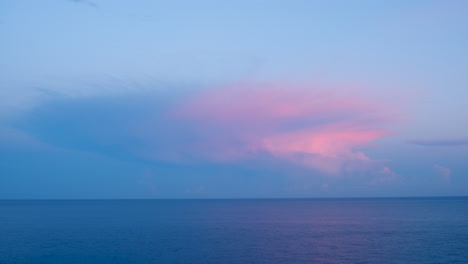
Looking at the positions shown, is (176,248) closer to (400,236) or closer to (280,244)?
(280,244)

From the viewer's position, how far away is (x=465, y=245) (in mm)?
50719

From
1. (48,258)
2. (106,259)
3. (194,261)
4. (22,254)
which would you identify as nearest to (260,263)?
(194,261)

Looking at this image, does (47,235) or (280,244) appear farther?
(47,235)

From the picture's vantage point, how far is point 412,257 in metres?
43.7

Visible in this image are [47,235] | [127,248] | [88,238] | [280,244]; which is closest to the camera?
[127,248]

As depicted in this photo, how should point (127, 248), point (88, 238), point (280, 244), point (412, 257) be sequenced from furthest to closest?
point (88, 238), point (280, 244), point (127, 248), point (412, 257)

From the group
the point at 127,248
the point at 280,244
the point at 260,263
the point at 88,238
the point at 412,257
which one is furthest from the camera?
the point at 88,238

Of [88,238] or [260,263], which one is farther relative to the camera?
[88,238]

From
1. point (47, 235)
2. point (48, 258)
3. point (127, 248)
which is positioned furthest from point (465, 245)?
point (47, 235)

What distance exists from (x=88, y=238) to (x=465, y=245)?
4759cm

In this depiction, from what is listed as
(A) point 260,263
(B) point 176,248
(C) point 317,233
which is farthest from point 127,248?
(C) point 317,233

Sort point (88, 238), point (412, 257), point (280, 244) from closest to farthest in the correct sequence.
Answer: point (412, 257), point (280, 244), point (88, 238)

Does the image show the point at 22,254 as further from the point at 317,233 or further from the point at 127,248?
the point at 317,233

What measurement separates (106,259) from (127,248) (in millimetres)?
6928
